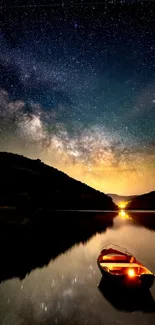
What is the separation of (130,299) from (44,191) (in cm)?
13294

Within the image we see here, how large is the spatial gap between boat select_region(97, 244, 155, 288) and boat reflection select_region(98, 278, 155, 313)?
486mm

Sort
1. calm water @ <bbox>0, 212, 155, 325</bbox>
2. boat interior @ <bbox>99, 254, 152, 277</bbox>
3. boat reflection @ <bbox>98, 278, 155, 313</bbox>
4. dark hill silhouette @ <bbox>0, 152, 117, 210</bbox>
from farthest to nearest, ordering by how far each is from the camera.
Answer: dark hill silhouette @ <bbox>0, 152, 117, 210</bbox> < boat interior @ <bbox>99, 254, 152, 277</bbox> < boat reflection @ <bbox>98, 278, 155, 313</bbox> < calm water @ <bbox>0, 212, 155, 325</bbox>

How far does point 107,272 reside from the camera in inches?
562

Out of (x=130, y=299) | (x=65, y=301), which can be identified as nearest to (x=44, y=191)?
(x=65, y=301)

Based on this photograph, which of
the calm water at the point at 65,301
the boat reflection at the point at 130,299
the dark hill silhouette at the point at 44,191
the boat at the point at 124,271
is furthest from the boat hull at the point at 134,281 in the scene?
the dark hill silhouette at the point at 44,191

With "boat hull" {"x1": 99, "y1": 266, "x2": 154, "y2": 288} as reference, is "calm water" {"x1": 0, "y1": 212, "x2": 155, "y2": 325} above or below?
below

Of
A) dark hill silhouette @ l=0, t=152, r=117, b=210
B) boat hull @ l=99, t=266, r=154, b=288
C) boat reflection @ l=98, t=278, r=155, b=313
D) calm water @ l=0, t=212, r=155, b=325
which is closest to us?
calm water @ l=0, t=212, r=155, b=325

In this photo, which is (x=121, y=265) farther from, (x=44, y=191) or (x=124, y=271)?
(x=44, y=191)

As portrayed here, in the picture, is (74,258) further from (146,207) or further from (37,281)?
(146,207)

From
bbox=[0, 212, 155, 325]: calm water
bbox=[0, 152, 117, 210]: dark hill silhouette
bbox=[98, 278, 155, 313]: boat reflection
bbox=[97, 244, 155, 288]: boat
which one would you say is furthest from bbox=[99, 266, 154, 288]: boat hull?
bbox=[0, 152, 117, 210]: dark hill silhouette

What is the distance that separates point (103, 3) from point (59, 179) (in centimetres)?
17346

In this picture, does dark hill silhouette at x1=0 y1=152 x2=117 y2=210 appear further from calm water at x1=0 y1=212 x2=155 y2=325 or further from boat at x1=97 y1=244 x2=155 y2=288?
boat at x1=97 y1=244 x2=155 y2=288

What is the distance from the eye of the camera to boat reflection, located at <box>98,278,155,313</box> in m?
12.2

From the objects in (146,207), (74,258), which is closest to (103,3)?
(74,258)
